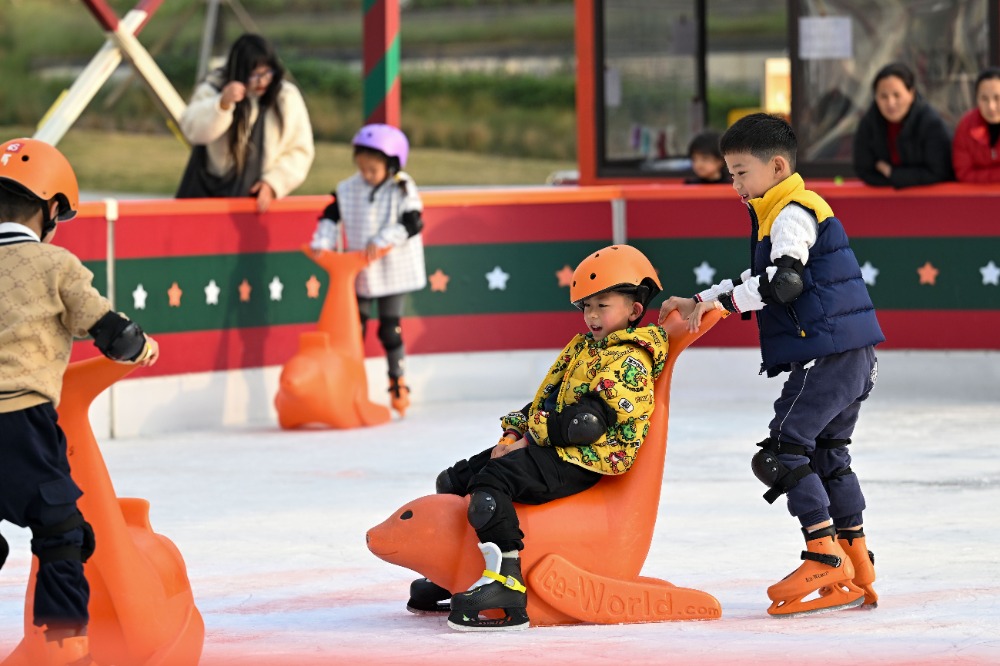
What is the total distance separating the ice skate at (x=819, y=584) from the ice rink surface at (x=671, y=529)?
0.18 feet

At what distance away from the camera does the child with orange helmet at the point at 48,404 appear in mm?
4195

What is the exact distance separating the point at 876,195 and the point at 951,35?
236cm

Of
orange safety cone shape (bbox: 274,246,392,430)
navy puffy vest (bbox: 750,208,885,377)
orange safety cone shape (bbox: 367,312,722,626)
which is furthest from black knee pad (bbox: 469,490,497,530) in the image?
orange safety cone shape (bbox: 274,246,392,430)

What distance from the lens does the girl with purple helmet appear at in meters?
9.30

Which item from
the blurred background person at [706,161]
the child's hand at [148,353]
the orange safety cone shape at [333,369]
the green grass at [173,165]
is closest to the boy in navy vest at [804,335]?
the child's hand at [148,353]

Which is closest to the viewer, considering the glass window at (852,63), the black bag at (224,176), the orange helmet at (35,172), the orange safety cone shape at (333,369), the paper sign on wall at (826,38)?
the orange helmet at (35,172)

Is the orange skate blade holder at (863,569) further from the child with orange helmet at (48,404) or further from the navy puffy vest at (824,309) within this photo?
the child with orange helmet at (48,404)

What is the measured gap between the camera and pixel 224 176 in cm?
966

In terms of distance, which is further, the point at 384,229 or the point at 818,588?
the point at 384,229

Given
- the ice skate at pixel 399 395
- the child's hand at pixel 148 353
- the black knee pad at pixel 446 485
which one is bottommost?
the ice skate at pixel 399 395

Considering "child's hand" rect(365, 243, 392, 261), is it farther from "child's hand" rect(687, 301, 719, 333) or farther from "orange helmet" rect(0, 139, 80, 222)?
"orange helmet" rect(0, 139, 80, 222)

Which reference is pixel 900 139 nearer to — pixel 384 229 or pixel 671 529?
pixel 384 229

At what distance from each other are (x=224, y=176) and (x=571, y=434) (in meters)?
5.07

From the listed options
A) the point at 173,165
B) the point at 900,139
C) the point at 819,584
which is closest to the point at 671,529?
the point at 819,584
